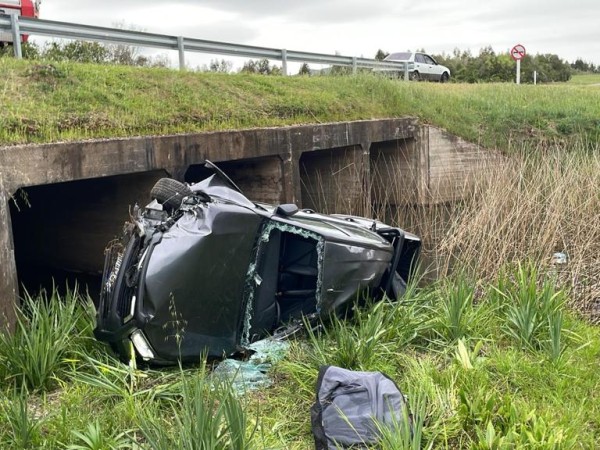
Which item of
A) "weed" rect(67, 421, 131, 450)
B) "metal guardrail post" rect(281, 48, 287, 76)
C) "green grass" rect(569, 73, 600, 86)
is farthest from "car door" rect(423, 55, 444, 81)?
"weed" rect(67, 421, 131, 450)

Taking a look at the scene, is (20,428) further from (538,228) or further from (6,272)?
(538,228)

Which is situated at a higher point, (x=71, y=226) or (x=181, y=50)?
(x=181, y=50)

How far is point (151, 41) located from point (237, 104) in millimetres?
2053

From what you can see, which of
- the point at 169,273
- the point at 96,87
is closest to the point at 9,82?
the point at 96,87

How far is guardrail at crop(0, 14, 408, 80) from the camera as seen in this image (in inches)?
379

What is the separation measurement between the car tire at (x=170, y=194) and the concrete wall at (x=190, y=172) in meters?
2.28

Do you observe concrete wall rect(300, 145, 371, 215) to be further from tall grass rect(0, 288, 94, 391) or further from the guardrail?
tall grass rect(0, 288, 94, 391)

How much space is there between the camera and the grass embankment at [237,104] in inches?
327

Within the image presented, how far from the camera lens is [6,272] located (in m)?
6.56

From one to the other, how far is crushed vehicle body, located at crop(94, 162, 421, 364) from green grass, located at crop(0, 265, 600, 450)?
25 cm

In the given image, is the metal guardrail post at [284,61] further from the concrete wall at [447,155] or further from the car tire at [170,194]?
the car tire at [170,194]

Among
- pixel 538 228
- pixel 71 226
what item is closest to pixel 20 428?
pixel 538 228

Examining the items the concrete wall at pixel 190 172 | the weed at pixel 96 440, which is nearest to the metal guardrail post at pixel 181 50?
the concrete wall at pixel 190 172

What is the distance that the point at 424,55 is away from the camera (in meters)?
25.9
